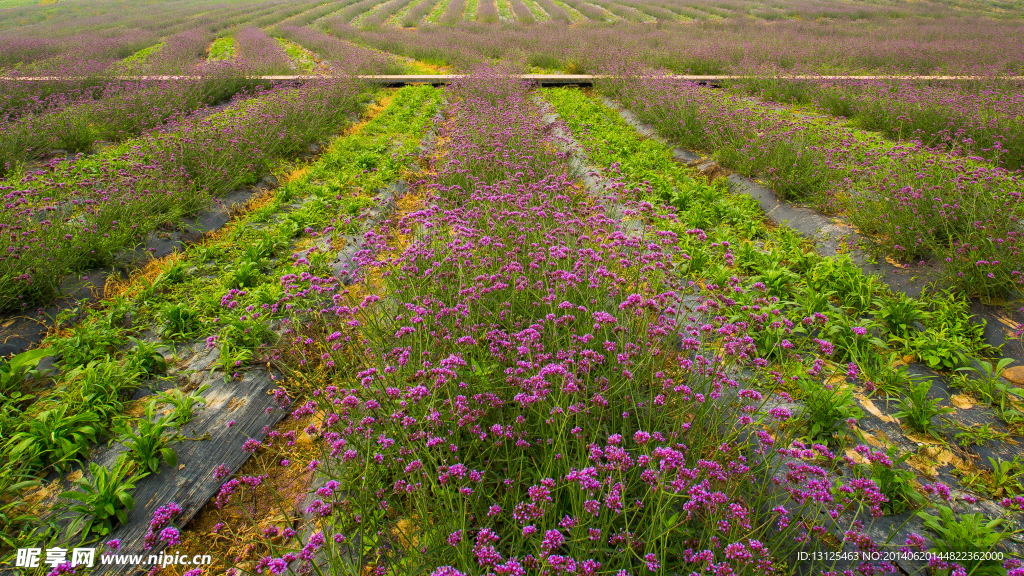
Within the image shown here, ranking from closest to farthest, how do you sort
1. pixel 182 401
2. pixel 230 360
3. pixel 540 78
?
pixel 182 401 → pixel 230 360 → pixel 540 78

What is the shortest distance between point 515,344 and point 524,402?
763 mm

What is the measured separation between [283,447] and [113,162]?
5837 millimetres

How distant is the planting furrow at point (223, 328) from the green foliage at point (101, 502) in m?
0.03

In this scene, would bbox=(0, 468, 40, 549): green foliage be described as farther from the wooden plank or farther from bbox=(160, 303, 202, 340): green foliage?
bbox=(160, 303, 202, 340): green foliage

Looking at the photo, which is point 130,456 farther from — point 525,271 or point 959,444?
point 959,444

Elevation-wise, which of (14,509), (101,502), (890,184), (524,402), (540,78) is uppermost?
(540,78)

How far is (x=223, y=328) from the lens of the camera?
355cm

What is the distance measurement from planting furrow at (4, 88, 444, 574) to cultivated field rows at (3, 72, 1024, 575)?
22mm

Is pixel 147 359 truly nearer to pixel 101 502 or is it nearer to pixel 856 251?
pixel 101 502

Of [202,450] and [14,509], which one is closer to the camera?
[14,509]

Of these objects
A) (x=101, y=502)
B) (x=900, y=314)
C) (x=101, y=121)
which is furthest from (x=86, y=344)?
(x=101, y=121)

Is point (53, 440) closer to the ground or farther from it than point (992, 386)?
closer to the ground

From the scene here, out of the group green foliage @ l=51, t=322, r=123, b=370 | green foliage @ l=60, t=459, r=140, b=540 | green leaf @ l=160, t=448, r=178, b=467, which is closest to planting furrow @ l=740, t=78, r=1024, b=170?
green leaf @ l=160, t=448, r=178, b=467

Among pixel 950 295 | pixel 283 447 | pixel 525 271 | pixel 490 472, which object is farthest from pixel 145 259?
pixel 950 295
